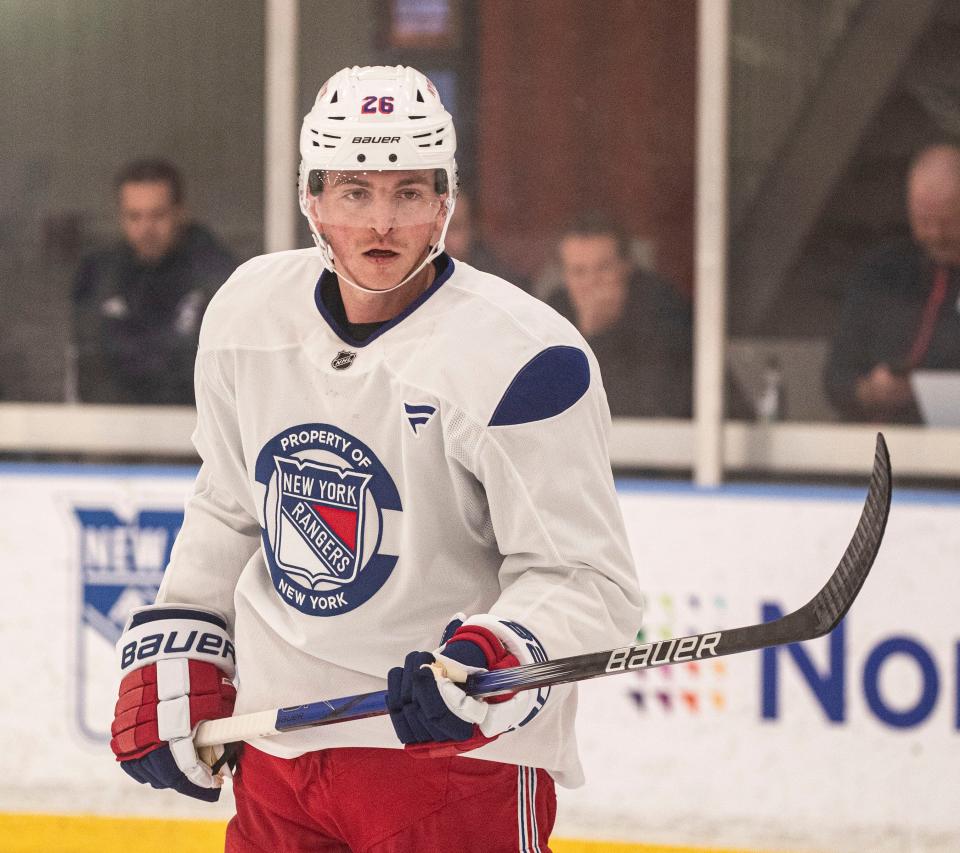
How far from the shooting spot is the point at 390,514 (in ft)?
5.42

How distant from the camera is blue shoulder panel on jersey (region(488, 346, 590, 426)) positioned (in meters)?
1.58

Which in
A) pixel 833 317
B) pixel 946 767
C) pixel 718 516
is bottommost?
pixel 946 767

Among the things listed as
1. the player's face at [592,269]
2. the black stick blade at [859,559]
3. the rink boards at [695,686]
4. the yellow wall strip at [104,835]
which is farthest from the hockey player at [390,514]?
the player's face at [592,269]

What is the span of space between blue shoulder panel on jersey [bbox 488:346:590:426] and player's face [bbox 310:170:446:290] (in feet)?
0.60

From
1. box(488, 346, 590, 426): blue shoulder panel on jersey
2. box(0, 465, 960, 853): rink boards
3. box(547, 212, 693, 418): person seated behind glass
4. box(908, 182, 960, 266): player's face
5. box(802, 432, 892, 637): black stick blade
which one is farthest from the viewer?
box(547, 212, 693, 418): person seated behind glass

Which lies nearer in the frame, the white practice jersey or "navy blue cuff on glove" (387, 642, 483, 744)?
"navy blue cuff on glove" (387, 642, 483, 744)

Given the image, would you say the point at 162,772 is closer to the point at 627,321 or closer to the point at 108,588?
the point at 108,588

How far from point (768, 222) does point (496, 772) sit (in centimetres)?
177

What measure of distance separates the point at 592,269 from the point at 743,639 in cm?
190

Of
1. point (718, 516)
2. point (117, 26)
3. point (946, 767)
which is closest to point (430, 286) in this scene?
point (718, 516)

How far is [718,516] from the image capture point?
3086mm

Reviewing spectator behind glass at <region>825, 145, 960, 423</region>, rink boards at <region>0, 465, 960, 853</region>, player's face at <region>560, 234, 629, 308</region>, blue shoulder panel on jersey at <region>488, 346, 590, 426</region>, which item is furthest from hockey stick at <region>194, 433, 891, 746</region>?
player's face at <region>560, 234, 629, 308</region>

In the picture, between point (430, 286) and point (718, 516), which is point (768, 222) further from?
point (430, 286)

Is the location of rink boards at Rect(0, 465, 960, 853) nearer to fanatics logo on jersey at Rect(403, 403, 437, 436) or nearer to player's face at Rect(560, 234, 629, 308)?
player's face at Rect(560, 234, 629, 308)
